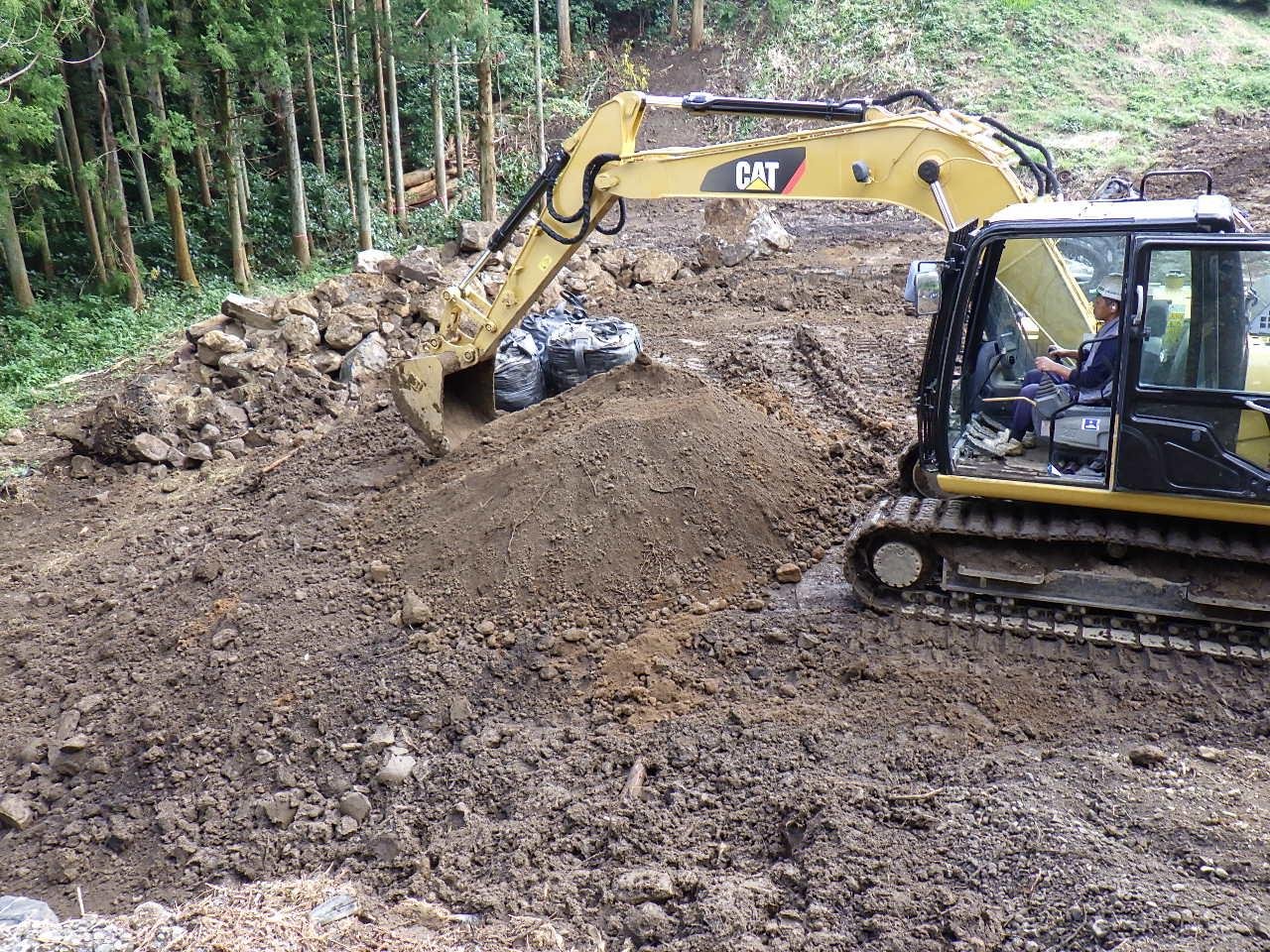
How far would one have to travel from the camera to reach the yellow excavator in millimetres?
5117

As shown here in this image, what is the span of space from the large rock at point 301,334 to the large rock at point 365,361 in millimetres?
419

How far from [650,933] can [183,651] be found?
12.5 feet

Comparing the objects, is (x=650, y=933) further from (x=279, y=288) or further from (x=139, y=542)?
(x=279, y=288)

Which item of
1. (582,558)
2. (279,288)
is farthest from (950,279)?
(279,288)

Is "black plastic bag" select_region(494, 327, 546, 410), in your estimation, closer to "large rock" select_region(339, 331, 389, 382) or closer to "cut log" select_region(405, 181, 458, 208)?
"large rock" select_region(339, 331, 389, 382)

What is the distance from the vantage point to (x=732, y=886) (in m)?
4.14

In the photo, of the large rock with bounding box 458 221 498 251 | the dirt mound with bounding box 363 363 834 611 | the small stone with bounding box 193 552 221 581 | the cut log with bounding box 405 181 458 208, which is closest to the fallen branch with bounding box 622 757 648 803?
the dirt mound with bounding box 363 363 834 611

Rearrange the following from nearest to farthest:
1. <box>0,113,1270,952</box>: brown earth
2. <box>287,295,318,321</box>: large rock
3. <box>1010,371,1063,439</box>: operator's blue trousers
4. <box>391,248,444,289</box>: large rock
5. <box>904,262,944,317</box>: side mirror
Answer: <box>0,113,1270,952</box>: brown earth < <box>904,262,944,317</box>: side mirror < <box>1010,371,1063,439</box>: operator's blue trousers < <box>287,295,318,321</box>: large rock < <box>391,248,444,289</box>: large rock

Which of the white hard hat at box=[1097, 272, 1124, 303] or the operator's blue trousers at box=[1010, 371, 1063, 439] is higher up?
the white hard hat at box=[1097, 272, 1124, 303]

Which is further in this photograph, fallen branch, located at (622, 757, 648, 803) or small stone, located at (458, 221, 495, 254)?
small stone, located at (458, 221, 495, 254)

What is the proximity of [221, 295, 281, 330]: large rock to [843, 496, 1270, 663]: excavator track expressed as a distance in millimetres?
7989

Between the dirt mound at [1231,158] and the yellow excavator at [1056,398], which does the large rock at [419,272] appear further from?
the dirt mound at [1231,158]

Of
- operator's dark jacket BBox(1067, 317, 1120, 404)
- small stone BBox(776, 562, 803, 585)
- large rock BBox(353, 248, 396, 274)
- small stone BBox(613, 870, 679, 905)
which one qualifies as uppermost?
operator's dark jacket BBox(1067, 317, 1120, 404)

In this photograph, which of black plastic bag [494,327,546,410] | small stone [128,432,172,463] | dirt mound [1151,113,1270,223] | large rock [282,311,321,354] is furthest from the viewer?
dirt mound [1151,113,1270,223]
